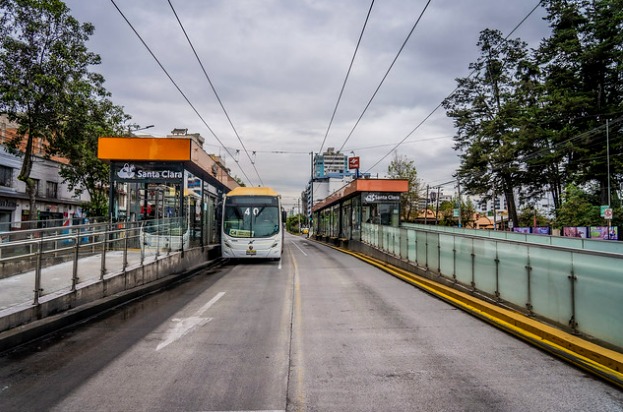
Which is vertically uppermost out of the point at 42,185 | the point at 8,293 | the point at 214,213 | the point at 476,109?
the point at 476,109

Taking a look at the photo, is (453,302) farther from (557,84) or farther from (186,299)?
(557,84)

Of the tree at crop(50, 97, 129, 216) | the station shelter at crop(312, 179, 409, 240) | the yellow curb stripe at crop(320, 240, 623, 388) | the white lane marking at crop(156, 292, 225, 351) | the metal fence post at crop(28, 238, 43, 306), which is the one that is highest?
the tree at crop(50, 97, 129, 216)

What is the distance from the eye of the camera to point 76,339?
244 inches

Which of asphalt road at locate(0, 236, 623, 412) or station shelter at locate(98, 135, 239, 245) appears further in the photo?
station shelter at locate(98, 135, 239, 245)

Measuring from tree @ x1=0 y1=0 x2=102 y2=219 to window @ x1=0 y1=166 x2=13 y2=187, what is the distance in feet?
32.7

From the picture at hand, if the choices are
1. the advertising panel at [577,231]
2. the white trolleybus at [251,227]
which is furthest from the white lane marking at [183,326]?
the advertising panel at [577,231]

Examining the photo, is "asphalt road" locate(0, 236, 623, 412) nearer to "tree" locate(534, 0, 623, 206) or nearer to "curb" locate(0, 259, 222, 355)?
"curb" locate(0, 259, 222, 355)

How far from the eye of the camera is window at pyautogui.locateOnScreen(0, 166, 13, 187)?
2959 centimetres

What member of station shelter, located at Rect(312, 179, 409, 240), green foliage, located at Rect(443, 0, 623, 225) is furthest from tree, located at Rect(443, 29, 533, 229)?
station shelter, located at Rect(312, 179, 409, 240)

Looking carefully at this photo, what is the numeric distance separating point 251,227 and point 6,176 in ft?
73.6

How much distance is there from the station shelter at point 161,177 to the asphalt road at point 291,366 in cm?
787

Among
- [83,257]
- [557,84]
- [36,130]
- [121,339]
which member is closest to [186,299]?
[83,257]

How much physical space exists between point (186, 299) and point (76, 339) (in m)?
3.57

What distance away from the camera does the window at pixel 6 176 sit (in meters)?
29.6
